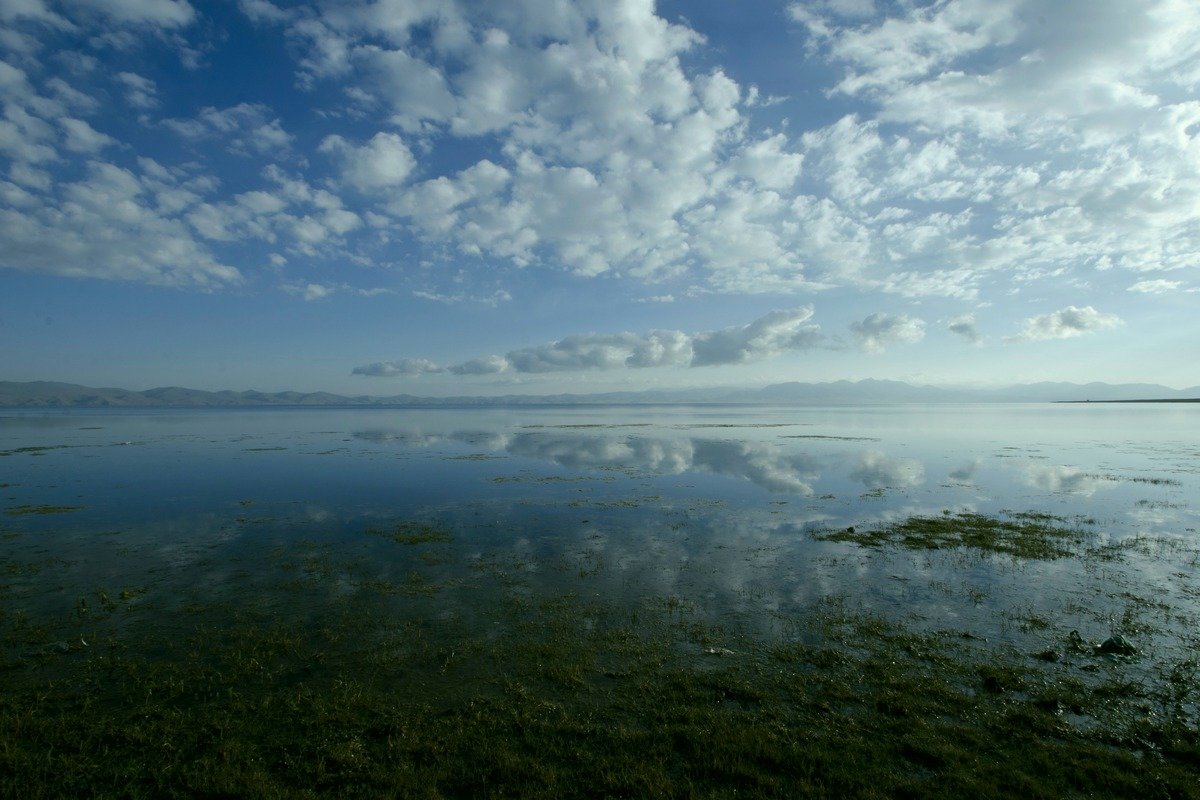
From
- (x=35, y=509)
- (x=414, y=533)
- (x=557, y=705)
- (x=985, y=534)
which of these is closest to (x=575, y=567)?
(x=414, y=533)

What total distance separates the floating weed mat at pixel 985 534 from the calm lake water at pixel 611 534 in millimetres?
1022

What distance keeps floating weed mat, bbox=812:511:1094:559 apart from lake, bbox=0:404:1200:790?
24 centimetres

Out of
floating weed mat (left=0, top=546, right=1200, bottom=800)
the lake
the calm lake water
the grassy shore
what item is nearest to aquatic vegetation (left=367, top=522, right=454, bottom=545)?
the lake

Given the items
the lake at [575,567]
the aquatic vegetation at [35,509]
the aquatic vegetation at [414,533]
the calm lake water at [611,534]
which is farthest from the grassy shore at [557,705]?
the aquatic vegetation at [35,509]

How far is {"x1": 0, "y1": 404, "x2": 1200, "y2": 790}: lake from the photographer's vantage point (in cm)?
1549

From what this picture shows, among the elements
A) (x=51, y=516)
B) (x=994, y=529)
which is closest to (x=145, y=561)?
(x=51, y=516)

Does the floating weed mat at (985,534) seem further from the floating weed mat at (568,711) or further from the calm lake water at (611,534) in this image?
the floating weed mat at (568,711)

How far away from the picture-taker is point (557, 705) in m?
12.6

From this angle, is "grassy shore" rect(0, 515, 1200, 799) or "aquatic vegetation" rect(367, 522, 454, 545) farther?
"aquatic vegetation" rect(367, 522, 454, 545)

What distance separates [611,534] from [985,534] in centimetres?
2012

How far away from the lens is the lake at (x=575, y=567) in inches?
610

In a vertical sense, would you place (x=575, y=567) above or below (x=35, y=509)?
below

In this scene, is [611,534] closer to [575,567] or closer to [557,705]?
[575,567]

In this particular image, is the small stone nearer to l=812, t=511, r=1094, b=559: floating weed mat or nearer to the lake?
the lake
